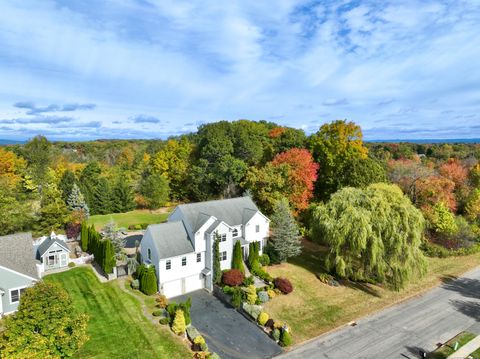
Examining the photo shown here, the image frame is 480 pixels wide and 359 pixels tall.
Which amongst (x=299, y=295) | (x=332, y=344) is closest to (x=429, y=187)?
(x=299, y=295)

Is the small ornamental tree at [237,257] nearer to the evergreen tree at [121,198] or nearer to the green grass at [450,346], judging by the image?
the green grass at [450,346]

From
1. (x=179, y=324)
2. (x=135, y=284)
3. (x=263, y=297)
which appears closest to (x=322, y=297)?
(x=263, y=297)

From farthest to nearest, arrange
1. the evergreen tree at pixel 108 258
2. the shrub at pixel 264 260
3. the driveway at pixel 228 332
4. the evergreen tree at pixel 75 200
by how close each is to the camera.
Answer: the evergreen tree at pixel 75 200, the shrub at pixel 264 260, the evergreen tree at pixel 108 258, the driveway at pixel 228 332

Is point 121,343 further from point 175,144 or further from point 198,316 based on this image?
point 175,144

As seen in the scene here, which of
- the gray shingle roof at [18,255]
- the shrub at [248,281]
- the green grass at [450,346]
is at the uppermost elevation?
the gray shingle roof at [18,255]

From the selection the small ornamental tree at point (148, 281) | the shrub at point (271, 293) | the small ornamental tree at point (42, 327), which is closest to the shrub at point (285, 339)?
the shrub at point (271, 293)

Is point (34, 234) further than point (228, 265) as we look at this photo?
Yes

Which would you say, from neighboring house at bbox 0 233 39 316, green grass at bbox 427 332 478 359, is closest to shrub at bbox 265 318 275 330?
green grass at bbox 427 332 478 359
